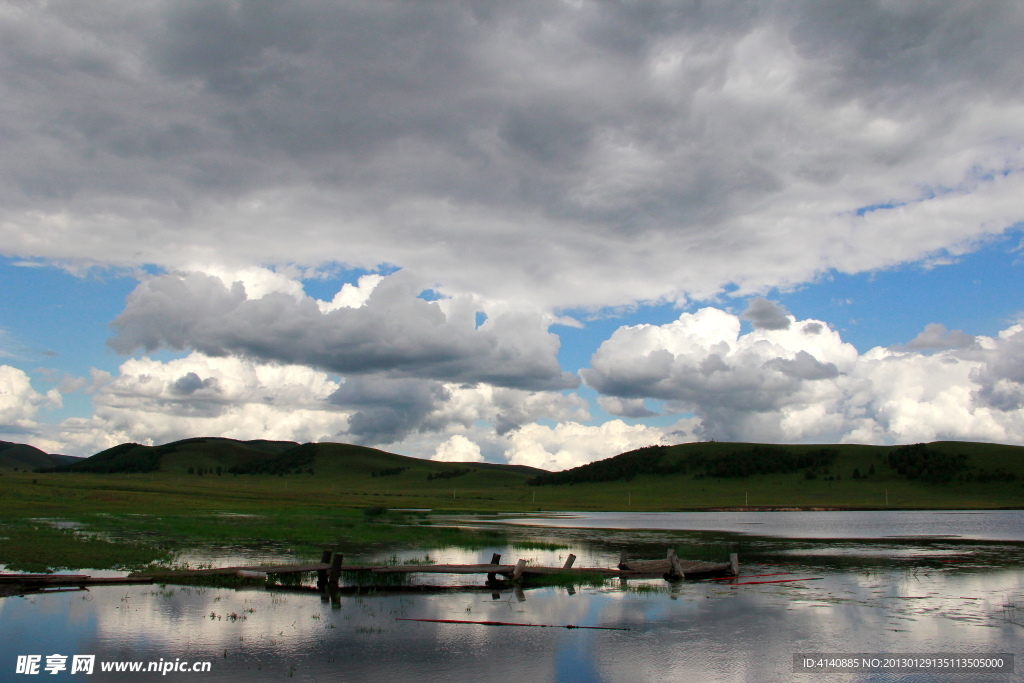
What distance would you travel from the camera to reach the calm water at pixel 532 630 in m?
18.2

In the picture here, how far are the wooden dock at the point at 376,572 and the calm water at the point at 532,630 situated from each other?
130 cm

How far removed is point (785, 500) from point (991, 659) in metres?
183

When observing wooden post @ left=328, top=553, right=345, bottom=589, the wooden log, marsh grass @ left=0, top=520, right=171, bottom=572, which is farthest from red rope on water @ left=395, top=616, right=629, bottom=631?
marsh grass @ left=0, top=520, right=171, bottom=572

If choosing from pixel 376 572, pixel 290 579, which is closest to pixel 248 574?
pixel 290 579

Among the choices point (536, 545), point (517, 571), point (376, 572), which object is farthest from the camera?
point (536, 545)

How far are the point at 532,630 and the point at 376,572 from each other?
13363mm

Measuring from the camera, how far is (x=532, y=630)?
75.8ft

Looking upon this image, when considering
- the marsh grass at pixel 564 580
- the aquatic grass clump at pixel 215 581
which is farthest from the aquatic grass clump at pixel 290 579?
the marsh grass at pixel 564 580

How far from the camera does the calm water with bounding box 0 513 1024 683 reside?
18.2 m

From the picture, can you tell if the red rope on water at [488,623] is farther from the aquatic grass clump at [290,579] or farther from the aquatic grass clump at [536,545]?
the aquatic grass clump at [536,545]

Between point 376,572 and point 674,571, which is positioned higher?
point 376,572

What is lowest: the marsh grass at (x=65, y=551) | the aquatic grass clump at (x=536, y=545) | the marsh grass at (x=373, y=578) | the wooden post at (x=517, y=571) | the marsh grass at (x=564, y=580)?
the aquatic grass clump at (x=536, y=545)

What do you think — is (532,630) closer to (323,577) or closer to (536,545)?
(323,577)

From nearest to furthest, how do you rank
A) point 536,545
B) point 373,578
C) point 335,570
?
point 335,570, point 373,578, point 536,545
